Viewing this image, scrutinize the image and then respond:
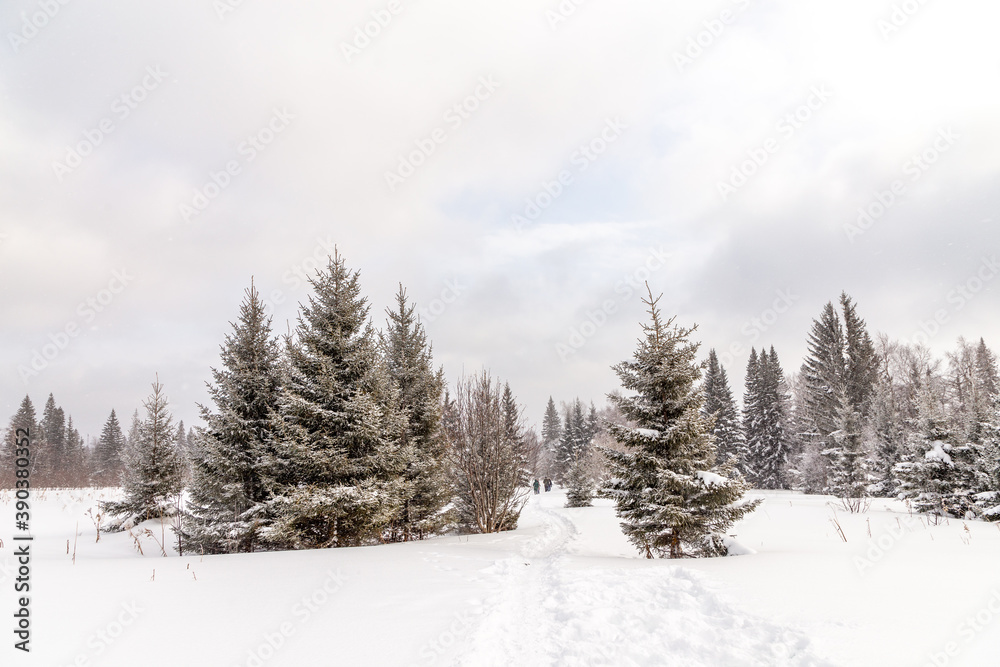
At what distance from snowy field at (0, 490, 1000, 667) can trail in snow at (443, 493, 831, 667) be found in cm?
2

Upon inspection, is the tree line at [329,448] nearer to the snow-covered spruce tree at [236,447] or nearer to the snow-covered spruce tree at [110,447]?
the snow-covered spruce tree at [236,447]

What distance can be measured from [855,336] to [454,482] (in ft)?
147

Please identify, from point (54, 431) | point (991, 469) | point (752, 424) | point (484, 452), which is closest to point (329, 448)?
point (484, 452)

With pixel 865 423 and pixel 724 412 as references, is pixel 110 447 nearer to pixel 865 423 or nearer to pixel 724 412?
pixel 724 412

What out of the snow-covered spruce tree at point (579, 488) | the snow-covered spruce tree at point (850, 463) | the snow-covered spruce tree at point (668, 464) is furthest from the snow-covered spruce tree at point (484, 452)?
the snow-covered spruce tree at point (850, 463)

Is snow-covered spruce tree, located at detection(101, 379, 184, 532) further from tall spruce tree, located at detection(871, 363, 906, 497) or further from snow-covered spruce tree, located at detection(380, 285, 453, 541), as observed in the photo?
tall spruce tree, located at detection(871, 363, 906, 497)

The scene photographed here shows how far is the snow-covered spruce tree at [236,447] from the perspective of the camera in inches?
458

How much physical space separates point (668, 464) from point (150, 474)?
16733 millimetres

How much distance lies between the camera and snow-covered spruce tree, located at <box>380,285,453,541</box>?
13125 millimetres

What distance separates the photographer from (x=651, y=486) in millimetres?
9320

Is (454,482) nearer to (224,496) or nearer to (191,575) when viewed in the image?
(224,496)

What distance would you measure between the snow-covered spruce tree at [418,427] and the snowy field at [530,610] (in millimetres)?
5033

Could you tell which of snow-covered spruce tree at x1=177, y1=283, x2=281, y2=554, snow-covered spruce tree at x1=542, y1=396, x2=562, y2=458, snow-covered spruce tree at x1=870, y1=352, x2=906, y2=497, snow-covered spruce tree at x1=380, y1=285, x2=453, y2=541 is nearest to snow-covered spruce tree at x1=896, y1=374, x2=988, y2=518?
snow-covered spruce tree at x1=870, y1=352, x2=906, y2=497

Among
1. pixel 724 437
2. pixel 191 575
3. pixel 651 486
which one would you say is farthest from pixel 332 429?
pixel 724 437
